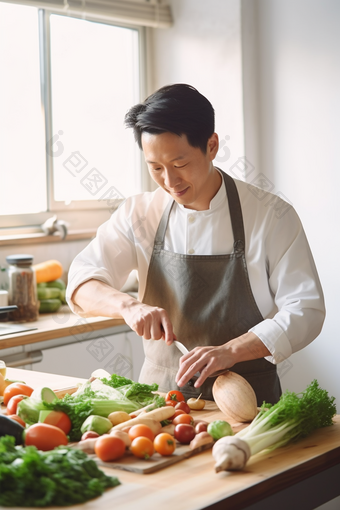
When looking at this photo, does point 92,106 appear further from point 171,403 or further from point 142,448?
point 142,448

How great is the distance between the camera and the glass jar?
281 cm

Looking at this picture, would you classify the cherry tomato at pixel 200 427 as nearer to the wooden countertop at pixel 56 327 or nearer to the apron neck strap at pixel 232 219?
the apron neck strap at pixel 232 219

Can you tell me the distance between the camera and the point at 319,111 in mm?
3045

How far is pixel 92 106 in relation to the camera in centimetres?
347

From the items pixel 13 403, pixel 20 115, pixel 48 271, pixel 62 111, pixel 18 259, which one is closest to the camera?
pixel 13 403

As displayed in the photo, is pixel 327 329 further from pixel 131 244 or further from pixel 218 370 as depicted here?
pixel 218 370

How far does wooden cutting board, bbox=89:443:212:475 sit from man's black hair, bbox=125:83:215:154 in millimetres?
856

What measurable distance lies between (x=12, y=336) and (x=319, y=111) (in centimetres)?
177

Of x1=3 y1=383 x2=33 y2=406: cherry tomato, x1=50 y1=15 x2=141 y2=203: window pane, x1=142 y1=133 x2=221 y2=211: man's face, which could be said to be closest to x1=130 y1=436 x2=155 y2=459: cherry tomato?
x1=3 y1=383 x2=33 y2=406: cherry tomato

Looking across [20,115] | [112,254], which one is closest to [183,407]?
[112,254]

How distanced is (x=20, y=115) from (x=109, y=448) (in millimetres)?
2311

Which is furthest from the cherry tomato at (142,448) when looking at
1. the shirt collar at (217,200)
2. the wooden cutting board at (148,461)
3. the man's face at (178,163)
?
the shirt collar at (217,200)

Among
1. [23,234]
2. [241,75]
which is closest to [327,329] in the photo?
[241,75]

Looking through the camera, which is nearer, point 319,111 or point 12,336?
point 12,336
